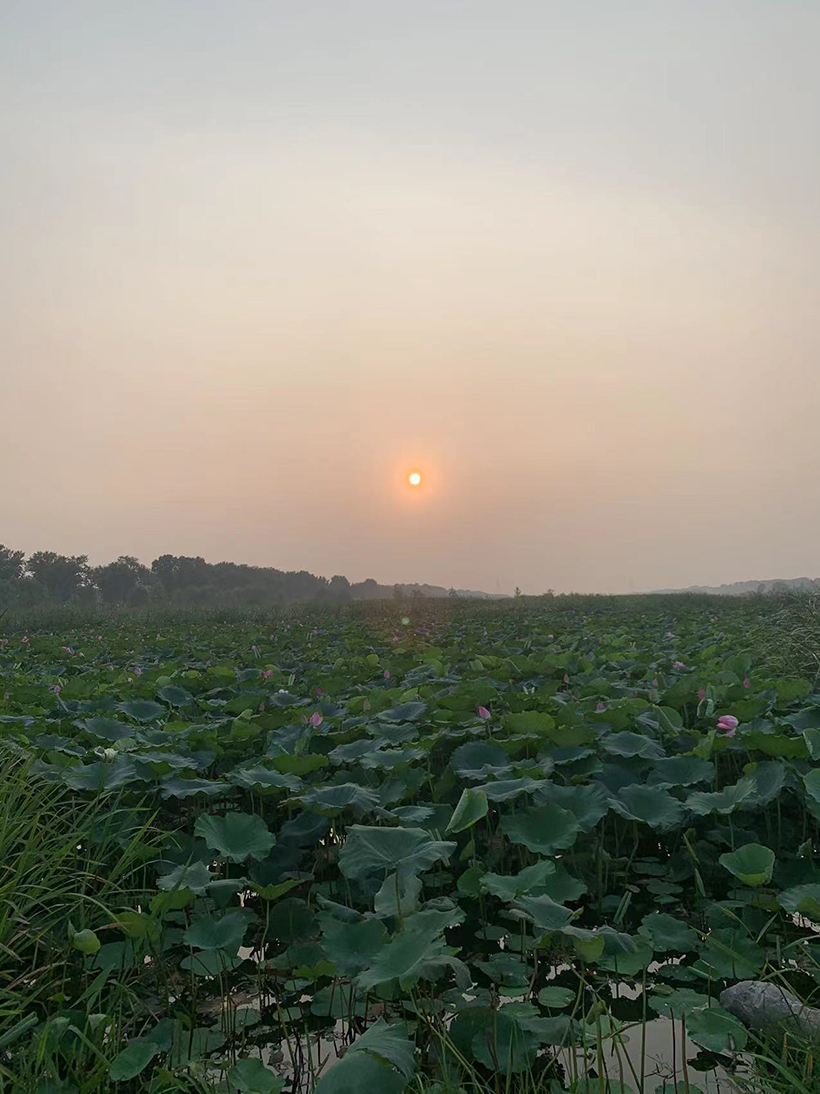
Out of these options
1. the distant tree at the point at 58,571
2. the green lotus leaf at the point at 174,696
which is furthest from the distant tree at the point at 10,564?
A: the green lotus leaf at the point at 174,696

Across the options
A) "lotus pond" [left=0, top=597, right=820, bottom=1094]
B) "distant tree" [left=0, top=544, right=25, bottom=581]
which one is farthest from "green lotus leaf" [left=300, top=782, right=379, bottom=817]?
"distant tree" [left=0, top=544, right=25, bottom=581]

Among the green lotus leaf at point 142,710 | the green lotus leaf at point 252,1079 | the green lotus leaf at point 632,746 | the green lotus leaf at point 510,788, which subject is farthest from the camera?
the green lotus leaf at point 142,710

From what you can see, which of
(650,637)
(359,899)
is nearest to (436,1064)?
(359,899)

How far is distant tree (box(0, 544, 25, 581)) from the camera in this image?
42591 mm

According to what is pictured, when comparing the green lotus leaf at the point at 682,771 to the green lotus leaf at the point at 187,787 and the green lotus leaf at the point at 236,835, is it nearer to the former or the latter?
the green lotus leaf at the point at 236,835

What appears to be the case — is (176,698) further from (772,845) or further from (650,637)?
(650,637)

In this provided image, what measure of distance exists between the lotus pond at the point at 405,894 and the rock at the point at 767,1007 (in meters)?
0.07

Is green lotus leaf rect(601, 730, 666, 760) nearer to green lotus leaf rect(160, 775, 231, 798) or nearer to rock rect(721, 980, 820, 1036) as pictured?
rock rect(721, 980, 820, 1036)

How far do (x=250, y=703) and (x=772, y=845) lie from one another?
311cm

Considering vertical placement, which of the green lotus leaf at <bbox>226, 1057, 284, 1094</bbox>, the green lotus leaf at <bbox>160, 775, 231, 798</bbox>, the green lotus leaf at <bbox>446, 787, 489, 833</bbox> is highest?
the green lotus leaf at <bbox>446, 787, 489, 833</bbox>

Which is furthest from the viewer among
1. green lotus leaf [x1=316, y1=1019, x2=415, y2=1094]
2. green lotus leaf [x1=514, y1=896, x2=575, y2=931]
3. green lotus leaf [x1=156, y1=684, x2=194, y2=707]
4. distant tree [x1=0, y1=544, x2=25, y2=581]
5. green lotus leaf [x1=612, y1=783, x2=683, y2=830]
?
distant tree [x1=0, y1=544, x2=25, y2=581]

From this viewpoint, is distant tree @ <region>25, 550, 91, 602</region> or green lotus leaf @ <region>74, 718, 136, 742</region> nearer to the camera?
green lotus leaf @ <region>74, 718, 136, 742</region>

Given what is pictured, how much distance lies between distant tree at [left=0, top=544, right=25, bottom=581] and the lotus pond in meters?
41.2

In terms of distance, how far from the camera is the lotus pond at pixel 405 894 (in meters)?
2.02
